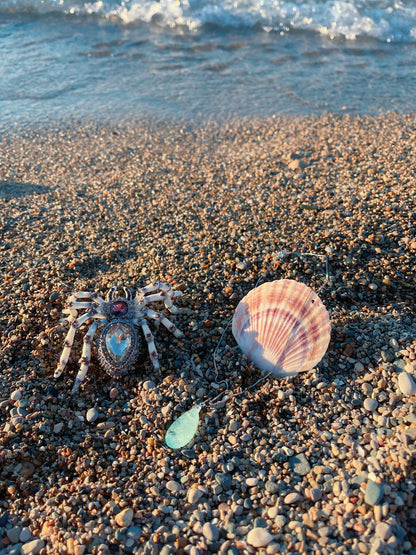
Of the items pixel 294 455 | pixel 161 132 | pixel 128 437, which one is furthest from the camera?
pixel 161 132

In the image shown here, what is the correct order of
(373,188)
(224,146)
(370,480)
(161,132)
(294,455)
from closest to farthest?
(370,480) < (294,455) < (373,188) < (224,146) < (161,132)

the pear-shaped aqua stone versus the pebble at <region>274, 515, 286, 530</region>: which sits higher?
the pear-shaped aqua stone

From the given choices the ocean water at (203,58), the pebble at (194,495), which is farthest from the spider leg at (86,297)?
the ocean water at (203,58)

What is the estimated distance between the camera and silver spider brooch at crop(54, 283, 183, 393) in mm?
4137

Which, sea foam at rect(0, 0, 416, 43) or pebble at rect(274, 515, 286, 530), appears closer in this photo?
pebble at rect(274, 515, 286, 530)

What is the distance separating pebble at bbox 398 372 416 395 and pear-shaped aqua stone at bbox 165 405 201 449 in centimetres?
170

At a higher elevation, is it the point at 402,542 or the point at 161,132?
the point at 161,132

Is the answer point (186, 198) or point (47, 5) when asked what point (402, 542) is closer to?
point (186, 198)

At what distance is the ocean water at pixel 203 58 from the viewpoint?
10039 millimetres

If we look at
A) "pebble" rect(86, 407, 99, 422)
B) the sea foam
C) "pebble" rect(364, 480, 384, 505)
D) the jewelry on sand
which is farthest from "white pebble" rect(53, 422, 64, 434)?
the sea foam

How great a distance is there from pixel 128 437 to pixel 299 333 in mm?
1733

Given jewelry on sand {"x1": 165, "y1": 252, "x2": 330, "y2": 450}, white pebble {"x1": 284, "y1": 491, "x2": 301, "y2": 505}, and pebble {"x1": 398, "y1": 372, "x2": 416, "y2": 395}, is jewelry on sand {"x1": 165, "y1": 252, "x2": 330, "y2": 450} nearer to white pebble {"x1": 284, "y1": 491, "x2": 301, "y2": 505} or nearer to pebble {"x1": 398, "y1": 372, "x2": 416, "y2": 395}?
pebble {"x1": 398, "y1": 372, "x2": 416, "y2": 395}

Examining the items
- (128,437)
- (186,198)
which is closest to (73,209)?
(186,198)

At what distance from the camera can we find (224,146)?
859 centimetres
